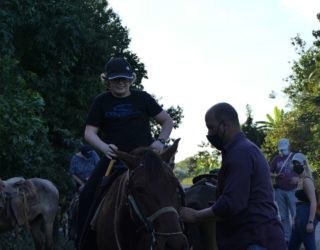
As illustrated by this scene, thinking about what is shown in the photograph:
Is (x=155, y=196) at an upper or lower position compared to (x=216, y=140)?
lower

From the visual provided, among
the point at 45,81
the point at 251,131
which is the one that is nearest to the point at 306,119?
the point at 251,131

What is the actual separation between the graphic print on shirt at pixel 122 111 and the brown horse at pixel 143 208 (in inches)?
25.1

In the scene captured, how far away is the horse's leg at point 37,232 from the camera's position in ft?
46.5

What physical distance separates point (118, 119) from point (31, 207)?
6695 millimetres

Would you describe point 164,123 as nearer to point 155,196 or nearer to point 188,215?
point 155,196

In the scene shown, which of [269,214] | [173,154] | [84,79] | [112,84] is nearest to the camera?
[269,214]

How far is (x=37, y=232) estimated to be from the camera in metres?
14.3

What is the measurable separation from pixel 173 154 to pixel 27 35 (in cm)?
1795

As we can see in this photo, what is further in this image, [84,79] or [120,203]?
[84,79]

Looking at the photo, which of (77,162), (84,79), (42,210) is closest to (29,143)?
(77,162)

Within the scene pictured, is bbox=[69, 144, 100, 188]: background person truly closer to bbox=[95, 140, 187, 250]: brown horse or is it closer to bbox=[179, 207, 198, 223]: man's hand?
bbox=[95, 140, 187, 250]: brown horse

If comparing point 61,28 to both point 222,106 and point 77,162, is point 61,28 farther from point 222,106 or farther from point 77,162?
point 222,106

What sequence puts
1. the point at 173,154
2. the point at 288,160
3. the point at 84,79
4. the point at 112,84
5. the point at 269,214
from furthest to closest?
the point at 84,79 → the point at 288,160 → the point at 112,84 → the point at 173,154 → the point at 269,214

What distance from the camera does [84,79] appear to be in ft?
94.7
